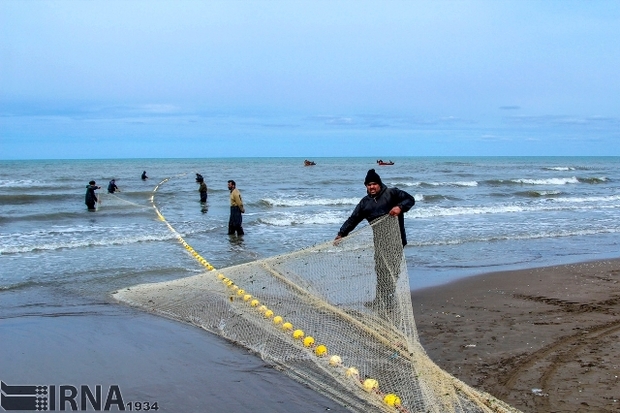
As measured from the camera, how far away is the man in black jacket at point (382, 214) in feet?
19.6

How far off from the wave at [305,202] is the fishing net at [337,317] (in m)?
17.0

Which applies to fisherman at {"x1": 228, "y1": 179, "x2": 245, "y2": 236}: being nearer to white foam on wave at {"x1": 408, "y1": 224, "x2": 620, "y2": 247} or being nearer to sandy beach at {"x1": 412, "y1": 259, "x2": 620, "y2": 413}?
white foam on wave at {"x1": 408, "y1": 224, "x2": 620, "y2": 247}

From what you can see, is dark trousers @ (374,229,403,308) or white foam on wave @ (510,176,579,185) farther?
white foam on wave @ (510,176,579,185)

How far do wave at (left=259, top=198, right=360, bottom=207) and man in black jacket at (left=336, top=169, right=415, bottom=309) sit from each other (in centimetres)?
1829

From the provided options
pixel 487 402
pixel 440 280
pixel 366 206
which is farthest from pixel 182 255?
pixel 487 402

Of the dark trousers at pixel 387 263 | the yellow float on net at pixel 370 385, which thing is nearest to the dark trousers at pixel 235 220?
the dark trousers at pixel 387 263

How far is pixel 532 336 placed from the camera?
586 centimetres

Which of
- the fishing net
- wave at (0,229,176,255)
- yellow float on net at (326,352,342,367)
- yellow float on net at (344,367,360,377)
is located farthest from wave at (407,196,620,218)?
yellow float on net at (344,367,360,377)

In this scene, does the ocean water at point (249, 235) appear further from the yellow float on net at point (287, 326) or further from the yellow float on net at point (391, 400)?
the yellow float on net at point (391, 400)

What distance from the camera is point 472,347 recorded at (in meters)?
5.53

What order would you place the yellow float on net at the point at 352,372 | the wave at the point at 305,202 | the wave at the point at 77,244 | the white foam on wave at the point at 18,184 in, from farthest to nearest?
the white foam on wave at the point at 18,184 → the wave at the point at 305,202 → the wave at the point at 77,244 → the yellow float on net at the point at 352,372

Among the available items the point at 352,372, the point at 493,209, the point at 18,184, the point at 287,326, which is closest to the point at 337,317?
the point at 287,326

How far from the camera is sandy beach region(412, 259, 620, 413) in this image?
4395mm

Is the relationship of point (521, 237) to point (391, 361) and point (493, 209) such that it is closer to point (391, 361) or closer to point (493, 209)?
point (493, 209)
